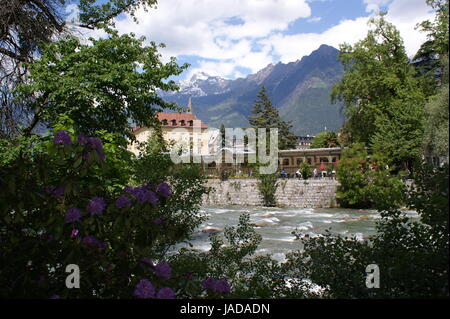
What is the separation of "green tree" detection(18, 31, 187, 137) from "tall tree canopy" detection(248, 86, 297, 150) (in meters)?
39.6

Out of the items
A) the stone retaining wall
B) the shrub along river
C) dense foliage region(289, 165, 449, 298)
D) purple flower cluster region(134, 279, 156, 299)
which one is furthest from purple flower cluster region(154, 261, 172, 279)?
the stone retaining wall

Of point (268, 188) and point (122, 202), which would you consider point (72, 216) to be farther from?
point (268, 188)

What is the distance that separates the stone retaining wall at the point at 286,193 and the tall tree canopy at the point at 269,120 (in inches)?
955

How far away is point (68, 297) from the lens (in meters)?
1.71

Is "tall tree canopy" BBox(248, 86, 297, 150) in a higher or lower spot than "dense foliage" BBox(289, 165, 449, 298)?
higher

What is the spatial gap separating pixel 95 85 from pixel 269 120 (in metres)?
42.3

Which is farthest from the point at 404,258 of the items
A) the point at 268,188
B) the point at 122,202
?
the point at 268,188

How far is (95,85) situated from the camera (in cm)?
577

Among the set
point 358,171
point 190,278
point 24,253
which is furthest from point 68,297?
point 358,171

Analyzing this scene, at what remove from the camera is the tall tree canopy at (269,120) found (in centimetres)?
4647

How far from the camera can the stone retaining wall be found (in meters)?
19.4

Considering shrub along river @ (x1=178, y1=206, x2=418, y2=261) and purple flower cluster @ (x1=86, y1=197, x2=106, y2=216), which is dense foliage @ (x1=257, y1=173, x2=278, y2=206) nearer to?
shrub along river @ (x1=178, y1=206, x2=418, y2=261)

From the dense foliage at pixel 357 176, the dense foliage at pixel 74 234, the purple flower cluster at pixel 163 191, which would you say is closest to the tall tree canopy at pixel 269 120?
the dense foliage at pixel 357 176

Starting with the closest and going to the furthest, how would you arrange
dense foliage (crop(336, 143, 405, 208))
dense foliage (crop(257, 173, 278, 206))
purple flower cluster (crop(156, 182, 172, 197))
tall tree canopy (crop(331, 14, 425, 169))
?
purple flower cluster (crop(156, 182, 172, 197)) → tall tree canopy (crop(331, 14, 425, 169)) → dense foliage (crop(336, 143, 405, 208)) → dense foliage (crop(257, 173, 278, 206))
